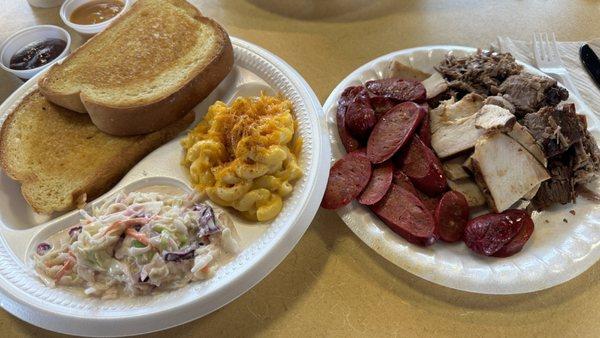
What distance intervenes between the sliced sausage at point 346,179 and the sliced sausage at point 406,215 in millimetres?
92

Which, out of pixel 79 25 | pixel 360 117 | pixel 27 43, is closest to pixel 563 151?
pixel 360 117

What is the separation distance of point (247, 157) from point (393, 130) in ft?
1.78

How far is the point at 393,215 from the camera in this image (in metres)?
1.41

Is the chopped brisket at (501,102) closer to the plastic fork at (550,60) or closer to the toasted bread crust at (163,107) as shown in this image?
the plastic fork at (550,60)

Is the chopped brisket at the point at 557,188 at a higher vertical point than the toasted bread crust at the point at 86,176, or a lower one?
higher

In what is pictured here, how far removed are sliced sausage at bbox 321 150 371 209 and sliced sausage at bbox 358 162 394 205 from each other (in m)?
0.02

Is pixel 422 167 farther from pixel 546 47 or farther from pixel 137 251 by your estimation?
pixel 546 47

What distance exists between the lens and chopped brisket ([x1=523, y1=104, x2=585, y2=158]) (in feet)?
4.62

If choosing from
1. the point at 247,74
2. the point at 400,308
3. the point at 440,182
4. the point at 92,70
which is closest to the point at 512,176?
the point at 440,182

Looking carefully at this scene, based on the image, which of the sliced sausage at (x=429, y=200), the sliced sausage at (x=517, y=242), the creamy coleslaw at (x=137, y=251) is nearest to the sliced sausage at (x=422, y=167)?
the sliced sausage at (x=429, y=200)

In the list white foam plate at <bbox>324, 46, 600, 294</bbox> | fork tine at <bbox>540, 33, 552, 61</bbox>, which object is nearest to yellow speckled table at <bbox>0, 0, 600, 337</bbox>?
white foam plate at <bbox>324, 46, 600, 294</bbox>

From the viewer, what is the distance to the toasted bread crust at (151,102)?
159cm

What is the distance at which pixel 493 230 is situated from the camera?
1.36 meters

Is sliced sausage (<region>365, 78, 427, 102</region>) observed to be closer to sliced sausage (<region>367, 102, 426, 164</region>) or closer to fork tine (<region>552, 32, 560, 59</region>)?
sliced sausage (<region>367, 102, 426, 164</region>)
